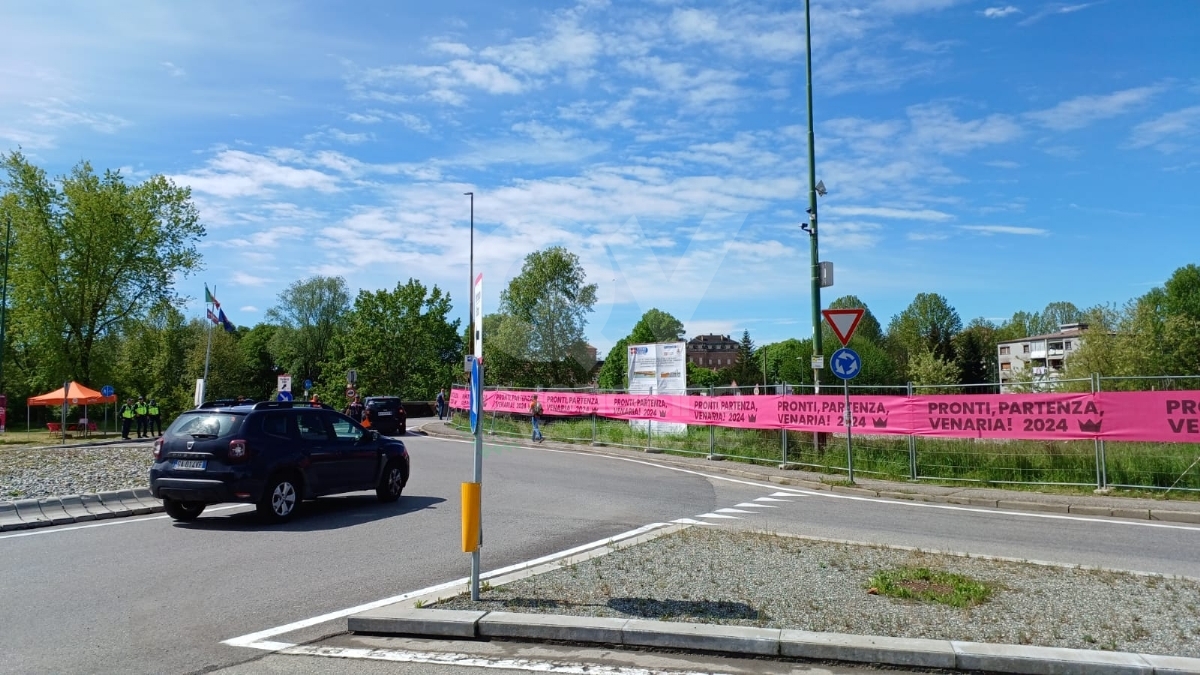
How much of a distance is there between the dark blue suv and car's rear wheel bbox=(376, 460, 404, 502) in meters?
0.61

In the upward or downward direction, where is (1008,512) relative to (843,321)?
downward

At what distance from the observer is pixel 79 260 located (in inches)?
1916

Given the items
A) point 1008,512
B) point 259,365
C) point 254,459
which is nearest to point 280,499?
point 254,459

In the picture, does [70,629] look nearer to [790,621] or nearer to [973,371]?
[790,621]

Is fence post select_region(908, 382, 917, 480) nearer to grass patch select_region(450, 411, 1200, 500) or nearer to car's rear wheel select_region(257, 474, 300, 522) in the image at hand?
grass patch select_region(450, 411, 1200, 500)

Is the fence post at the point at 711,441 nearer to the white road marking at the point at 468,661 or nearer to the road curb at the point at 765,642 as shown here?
the road curb at the point at 765,642

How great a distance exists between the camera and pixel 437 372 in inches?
2977

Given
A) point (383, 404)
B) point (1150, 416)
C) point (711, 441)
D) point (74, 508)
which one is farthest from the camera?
point (383, 404)

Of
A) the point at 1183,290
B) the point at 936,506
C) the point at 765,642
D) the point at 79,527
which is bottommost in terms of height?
the point at 936,506

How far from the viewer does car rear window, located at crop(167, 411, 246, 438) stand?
11578 mm

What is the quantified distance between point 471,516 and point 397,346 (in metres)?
71.0

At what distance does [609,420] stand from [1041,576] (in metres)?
Result: 23.7

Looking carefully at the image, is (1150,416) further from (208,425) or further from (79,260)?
(79,260)

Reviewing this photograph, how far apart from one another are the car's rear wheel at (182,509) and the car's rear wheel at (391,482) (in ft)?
8.75
